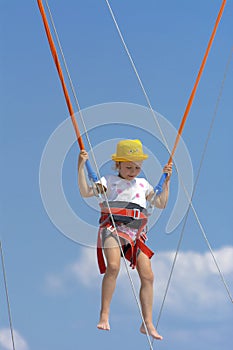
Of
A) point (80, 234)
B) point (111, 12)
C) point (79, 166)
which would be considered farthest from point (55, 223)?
point (111, 12)

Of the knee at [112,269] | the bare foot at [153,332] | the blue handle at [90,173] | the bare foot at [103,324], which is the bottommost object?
the bare foot at [153,332]

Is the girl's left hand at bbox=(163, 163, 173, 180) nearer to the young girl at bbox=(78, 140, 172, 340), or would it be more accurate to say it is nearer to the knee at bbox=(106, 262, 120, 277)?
the young girl at bbox=(78, 140, 172, 340)

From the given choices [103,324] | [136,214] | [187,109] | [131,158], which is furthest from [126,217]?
[187,109]

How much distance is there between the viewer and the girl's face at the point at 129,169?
5613 millimetres

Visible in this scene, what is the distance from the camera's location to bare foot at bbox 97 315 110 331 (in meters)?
5.34

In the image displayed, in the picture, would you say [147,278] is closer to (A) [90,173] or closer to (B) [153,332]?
(B) [153,332]

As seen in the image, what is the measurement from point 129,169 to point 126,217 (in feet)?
1.14

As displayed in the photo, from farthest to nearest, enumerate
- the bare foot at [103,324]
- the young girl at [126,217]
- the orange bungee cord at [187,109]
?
1. the orange bungee cord at [187,109]
2. the young girl at [126,217]
3. the bare foot at [103,324]

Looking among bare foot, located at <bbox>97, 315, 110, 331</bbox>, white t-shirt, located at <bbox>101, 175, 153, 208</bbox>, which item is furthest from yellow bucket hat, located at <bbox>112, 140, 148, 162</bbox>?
bare foot, located at <bbox>97, 315, 110, 331</bbox>

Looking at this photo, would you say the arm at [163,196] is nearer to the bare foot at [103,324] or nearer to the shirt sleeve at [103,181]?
the shirt sleeve at [103,181]

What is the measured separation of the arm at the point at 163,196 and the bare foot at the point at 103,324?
0.89m

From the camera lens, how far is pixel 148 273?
5.56 meters

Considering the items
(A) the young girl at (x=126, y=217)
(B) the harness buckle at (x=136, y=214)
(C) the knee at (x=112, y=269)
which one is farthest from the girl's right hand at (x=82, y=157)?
(C) the knee at (x=112, y=269)

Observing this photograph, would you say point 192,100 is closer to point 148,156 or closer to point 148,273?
point 148,156
